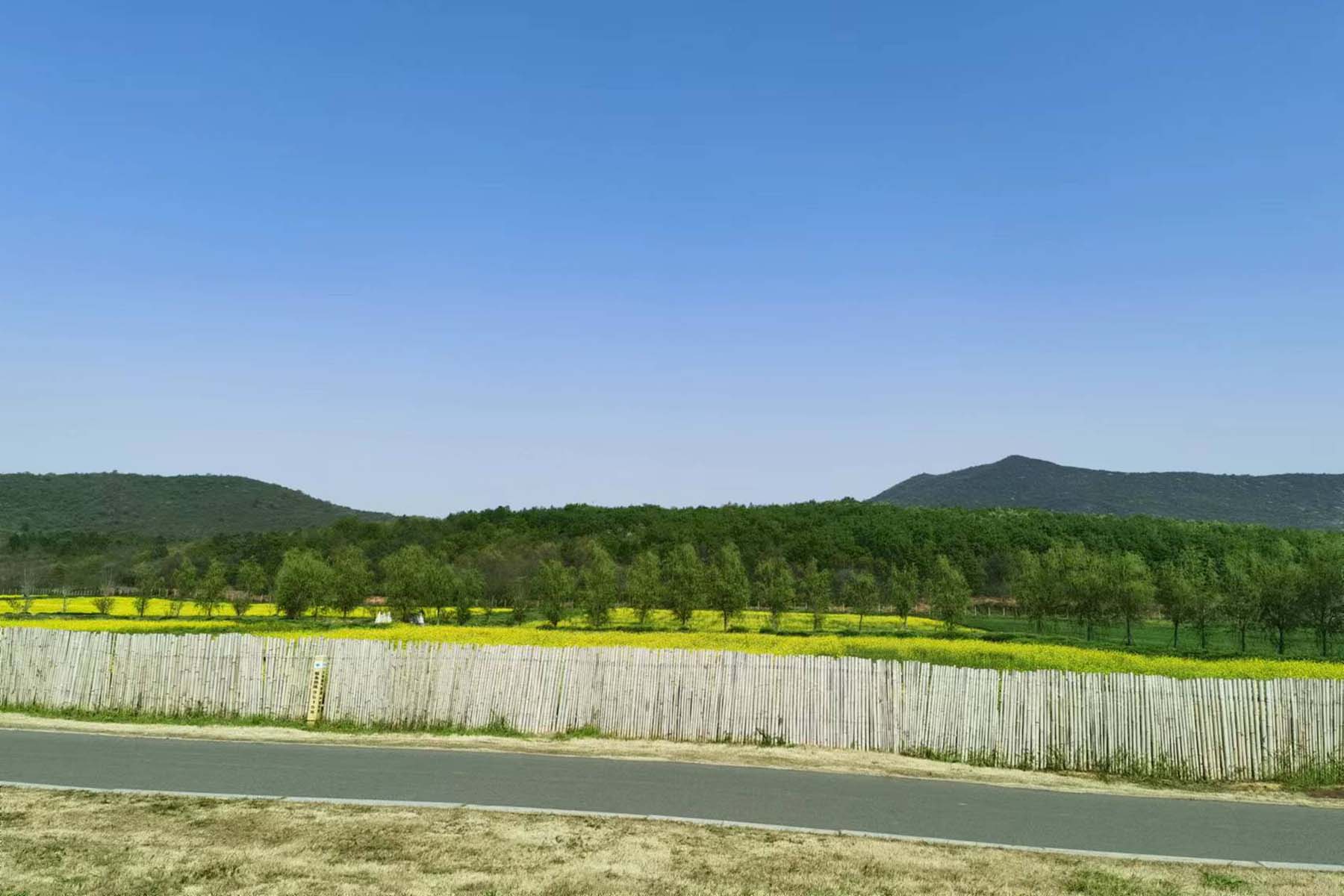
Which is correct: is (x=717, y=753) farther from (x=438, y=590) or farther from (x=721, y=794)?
(x=438, y=590)

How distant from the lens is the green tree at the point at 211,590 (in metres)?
64.9

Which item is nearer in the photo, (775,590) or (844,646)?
(844,646)

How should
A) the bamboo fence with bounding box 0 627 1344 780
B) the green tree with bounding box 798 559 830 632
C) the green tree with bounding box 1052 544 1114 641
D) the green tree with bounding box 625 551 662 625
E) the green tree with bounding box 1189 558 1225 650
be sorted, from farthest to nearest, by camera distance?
the green tree with bounding box 625 551 662 625, the green tree with bounding box 798 559 830 632, the green tree with bounding box 1052 544 1114 641, the green tree with bounding box 1189 558 1225 650, the bamboo fence with bounding box 0 627 1344 780

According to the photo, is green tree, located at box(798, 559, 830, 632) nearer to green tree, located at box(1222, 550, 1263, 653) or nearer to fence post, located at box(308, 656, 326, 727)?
green tree, located at box(1222, 550, 1263, 653)

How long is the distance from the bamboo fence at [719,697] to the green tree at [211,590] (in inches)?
1719

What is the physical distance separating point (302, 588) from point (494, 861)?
56.3 metres

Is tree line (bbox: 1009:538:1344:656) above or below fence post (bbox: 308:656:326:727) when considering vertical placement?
above

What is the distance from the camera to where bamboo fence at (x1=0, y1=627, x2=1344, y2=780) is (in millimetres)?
17062

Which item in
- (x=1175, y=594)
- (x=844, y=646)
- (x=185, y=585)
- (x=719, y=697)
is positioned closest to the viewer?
(x=719, y=697)

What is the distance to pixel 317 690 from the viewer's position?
21.2m

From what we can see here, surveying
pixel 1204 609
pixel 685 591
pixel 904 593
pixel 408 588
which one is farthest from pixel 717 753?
pixel 904 593

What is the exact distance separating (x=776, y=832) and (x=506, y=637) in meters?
29.3

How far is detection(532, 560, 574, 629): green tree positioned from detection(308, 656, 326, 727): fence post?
42692 millimetres

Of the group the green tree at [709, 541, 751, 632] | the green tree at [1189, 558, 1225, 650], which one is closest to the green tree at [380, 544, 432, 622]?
the green tree at [709, 541, 751, 632]
